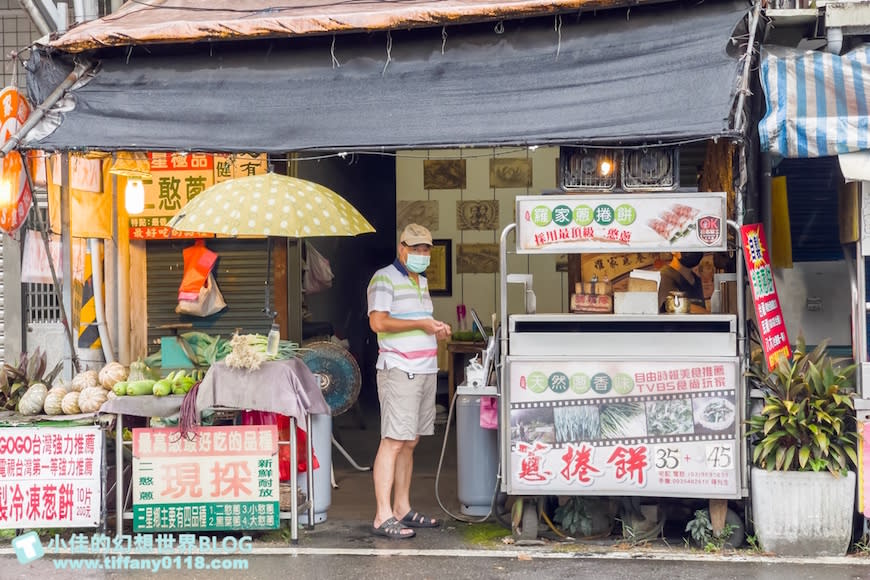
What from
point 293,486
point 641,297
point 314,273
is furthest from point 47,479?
point 641,297

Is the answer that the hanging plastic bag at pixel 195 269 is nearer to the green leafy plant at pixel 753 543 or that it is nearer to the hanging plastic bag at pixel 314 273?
the hanging plastic bag at pixel 314 273

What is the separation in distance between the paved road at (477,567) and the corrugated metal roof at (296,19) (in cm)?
367

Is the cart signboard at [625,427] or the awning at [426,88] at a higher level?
the awning at [426,88]

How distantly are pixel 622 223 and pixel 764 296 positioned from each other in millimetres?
1077

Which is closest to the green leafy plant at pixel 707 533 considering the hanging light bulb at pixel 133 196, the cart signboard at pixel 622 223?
the cart signboard at pixel 622 223

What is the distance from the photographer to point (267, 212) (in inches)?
283

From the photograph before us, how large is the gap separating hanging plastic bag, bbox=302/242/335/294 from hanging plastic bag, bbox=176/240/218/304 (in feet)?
3.21

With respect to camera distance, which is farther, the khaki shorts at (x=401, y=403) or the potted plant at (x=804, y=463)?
the khaki shorts at (x=401, y=403)

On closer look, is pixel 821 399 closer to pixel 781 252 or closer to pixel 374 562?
pixel 781 252

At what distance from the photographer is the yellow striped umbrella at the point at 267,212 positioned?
23.3ft

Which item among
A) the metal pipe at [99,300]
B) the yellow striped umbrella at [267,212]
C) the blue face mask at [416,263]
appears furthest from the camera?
the metal pipe at [99,300]

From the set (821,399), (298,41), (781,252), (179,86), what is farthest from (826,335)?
(179,86)

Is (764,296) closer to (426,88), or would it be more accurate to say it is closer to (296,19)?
(426,88)

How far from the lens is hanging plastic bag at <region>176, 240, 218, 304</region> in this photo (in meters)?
9.28
